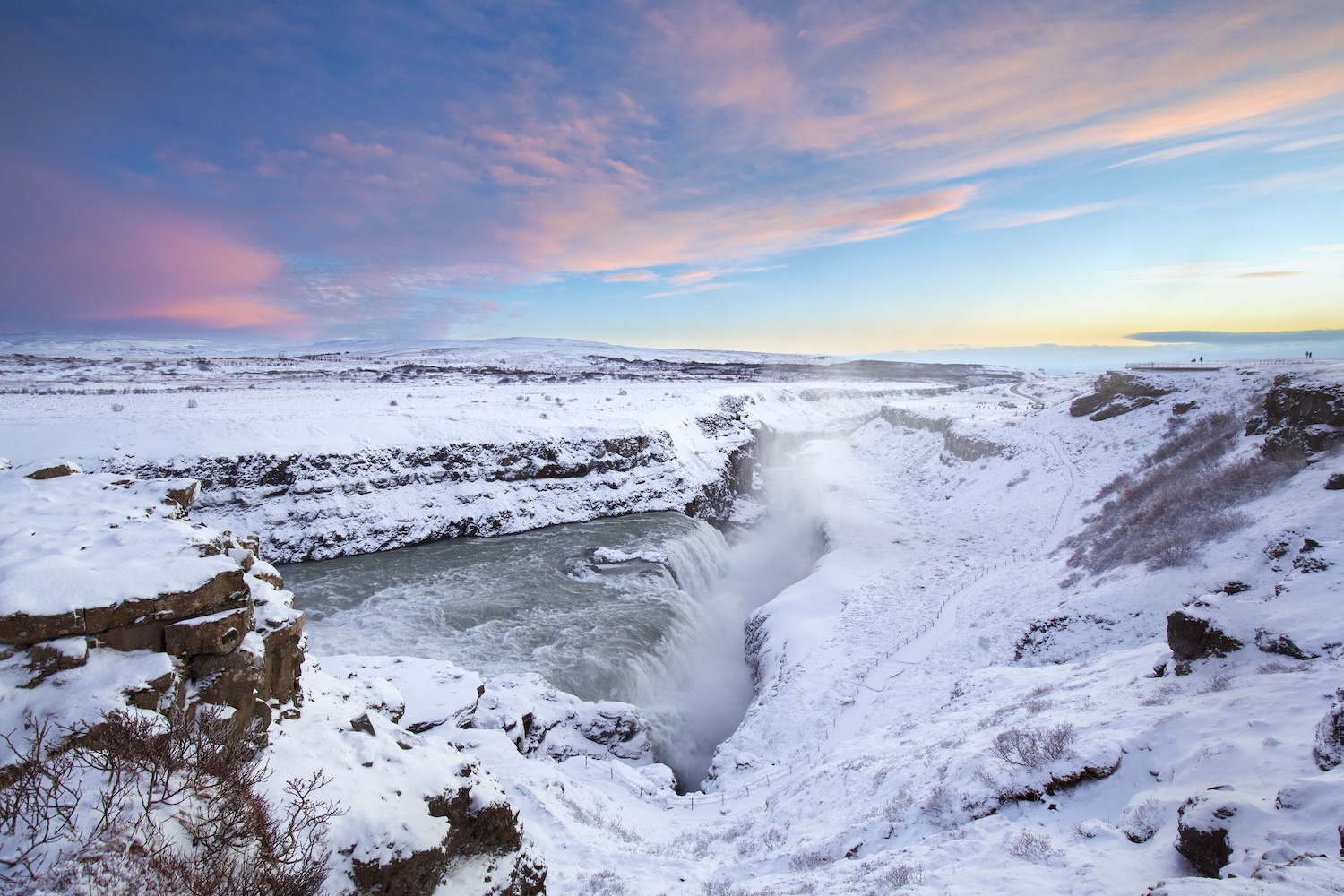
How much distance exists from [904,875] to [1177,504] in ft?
54.3

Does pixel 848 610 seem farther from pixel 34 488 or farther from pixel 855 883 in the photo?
pixel 34 488

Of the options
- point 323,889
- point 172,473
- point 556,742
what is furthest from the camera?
point 172,473

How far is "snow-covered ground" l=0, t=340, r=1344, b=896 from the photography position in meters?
6.30

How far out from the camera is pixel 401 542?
24688 millimetres

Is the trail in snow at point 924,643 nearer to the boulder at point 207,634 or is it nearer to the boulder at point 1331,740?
the boulder at point 1331,740

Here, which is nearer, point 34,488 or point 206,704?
point 206,704

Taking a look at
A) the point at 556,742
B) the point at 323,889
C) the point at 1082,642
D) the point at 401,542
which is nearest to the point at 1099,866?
the point at 323,889

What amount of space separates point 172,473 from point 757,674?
2304cm

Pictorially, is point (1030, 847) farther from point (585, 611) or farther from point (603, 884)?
point (585, 611)

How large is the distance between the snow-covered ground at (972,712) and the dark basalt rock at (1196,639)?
141 mm

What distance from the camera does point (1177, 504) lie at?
17172 mm

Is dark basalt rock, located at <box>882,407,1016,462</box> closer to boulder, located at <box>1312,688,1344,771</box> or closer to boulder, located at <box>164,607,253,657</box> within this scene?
boulder, located at <box>1312,688,1344,771</box>

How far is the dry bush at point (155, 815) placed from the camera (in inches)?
156

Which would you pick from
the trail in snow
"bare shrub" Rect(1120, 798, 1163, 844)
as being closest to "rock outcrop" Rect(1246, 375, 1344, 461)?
the trail in snow
